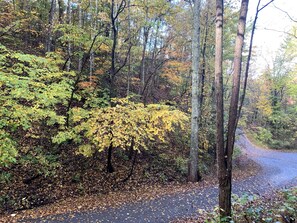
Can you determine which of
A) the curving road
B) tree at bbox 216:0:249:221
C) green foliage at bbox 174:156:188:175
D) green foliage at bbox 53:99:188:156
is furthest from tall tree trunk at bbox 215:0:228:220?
green foliage at bbox 174:156:188:175

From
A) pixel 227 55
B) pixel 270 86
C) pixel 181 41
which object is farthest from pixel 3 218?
pixel 270 86

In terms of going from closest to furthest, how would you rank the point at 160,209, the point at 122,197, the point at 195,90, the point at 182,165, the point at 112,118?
the point at 160,209
the point at 122,197
the point at 112,118
the point at 195,90
the point at 182,165

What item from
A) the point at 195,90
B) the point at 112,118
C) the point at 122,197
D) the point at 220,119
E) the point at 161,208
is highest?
the point at 195,90

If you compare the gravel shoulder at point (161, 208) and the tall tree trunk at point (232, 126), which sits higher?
the tall tree trunk at point (232, 126)

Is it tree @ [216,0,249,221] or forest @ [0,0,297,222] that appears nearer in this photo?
tree @ [216,0,249,221]

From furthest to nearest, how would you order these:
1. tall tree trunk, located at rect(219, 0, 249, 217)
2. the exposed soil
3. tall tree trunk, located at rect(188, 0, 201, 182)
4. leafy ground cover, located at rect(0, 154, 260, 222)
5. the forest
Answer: tall tree trunk, located at rect(188, 0, 201, 182), leafy ground cover, located at rect(0, 154, 260, 222), the exposed soil, the forest, tall tree trunk, located at rect(219, 0, 249, 217)

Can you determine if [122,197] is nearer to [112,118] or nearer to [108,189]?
[108,189]

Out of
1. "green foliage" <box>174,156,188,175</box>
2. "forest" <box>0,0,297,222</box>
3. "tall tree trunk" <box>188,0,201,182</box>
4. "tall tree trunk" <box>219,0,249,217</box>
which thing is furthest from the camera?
"green foliage" <box>174,156,188,175</box>

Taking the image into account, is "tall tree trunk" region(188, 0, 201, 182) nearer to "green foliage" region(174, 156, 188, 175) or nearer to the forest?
the forest

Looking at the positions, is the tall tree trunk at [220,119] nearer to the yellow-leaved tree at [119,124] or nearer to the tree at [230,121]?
the tree at [230,121]

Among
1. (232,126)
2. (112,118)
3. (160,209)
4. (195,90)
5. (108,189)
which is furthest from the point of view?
(195,90)

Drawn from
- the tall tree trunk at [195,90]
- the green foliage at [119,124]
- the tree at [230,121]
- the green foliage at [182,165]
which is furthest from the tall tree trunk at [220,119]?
the green foliage at [182,165]

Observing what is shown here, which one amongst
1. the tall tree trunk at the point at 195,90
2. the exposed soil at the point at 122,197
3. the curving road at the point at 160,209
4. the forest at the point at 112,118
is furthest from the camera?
the tall tree trunk at the point at 195,90

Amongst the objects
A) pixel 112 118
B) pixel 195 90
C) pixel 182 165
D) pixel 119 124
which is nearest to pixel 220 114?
pixel 119 124
